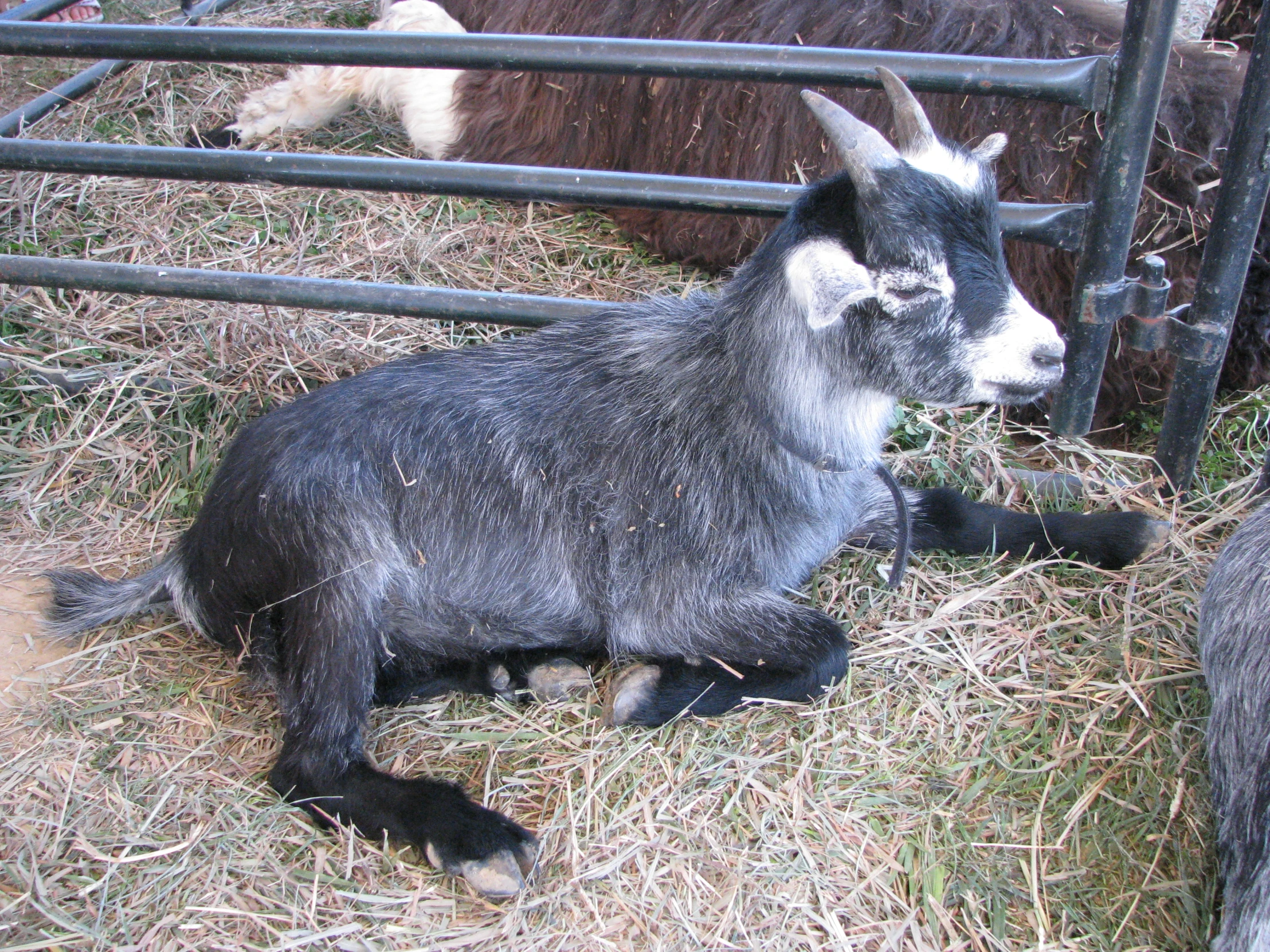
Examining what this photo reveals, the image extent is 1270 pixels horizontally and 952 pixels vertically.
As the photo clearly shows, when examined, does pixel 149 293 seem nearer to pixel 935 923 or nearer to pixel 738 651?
pixel 738 651

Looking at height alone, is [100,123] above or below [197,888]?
above

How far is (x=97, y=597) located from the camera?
2498 mm

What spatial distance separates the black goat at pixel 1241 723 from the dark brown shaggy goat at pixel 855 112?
114 cm

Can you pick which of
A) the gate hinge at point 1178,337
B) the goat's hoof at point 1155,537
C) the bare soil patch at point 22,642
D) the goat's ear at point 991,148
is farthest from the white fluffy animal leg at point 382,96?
the goat's hoof at point 1155,537

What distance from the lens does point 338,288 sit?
2824 millimetres

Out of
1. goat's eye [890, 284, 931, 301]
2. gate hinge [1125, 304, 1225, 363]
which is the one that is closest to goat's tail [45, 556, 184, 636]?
goat's eye [890, 284, 931, 301]

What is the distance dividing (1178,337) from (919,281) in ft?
3.34

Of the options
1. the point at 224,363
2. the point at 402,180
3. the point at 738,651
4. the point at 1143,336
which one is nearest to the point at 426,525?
the point at 738,651

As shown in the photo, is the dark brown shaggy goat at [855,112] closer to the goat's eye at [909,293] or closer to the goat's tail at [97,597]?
the goat's eye at [909,293]

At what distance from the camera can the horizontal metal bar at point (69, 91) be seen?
4.06 meters

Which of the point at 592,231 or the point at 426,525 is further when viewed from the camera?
the point at 592,231

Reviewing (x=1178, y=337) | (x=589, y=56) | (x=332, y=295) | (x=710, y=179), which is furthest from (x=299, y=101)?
(x=1178, y=337)

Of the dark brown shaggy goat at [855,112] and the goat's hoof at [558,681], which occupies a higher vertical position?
the dark brown shaggy goat at [855,112]

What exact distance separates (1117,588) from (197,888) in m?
2.16
